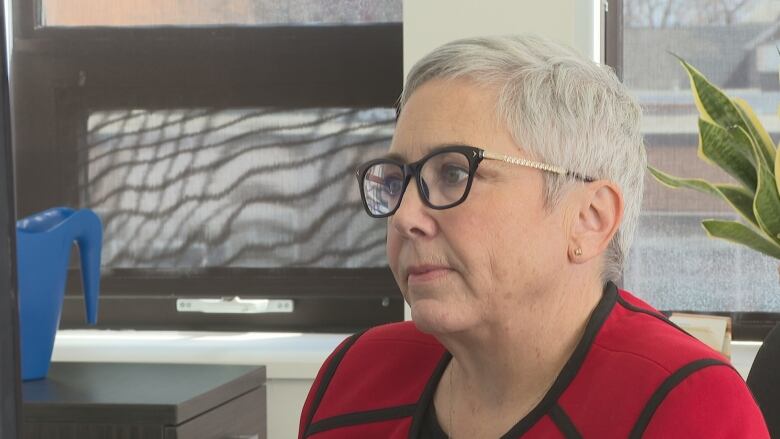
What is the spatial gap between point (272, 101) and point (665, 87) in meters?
0.99

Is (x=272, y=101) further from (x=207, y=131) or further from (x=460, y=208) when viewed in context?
(x=460, y=208)

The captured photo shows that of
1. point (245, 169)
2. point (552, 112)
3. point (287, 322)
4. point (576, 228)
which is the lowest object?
point (287, 322)

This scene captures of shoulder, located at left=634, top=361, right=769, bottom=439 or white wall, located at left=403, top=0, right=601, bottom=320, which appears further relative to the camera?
Answer: white wall, located at left=403, top=0, right=601, bottom=320

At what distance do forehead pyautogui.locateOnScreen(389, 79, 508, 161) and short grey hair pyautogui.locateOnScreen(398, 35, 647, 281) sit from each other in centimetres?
1

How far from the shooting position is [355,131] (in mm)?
2848

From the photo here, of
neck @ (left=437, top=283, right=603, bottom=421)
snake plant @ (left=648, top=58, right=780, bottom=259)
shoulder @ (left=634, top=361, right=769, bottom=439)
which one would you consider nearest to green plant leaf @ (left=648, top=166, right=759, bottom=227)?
snake plant @ (left=648, top=58, right=780, bottom=259)

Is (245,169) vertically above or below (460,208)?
below

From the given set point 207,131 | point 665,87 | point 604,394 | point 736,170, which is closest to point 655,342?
point 604,394

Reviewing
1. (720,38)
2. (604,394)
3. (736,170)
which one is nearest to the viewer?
(604,394)

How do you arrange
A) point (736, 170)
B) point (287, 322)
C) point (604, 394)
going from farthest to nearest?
1. point (287, 322)
2. point (736, 170)
3. point (604, 394)

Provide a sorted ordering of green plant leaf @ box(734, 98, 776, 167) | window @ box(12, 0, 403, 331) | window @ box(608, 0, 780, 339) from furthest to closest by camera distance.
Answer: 1. window @ box(12, 0, 403, 331)
2. window @ box(608, 0, 780, 339)
3. green plant leaf @ box(734, 98, 776, 167)

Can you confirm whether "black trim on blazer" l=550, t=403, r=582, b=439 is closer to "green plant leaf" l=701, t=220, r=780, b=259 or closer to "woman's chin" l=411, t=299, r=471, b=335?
"woman's chin" l=411, t=299, r=471, b=335

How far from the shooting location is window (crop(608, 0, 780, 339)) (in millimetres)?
2715

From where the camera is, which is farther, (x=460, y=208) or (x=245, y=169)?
(x=245, y=169)
